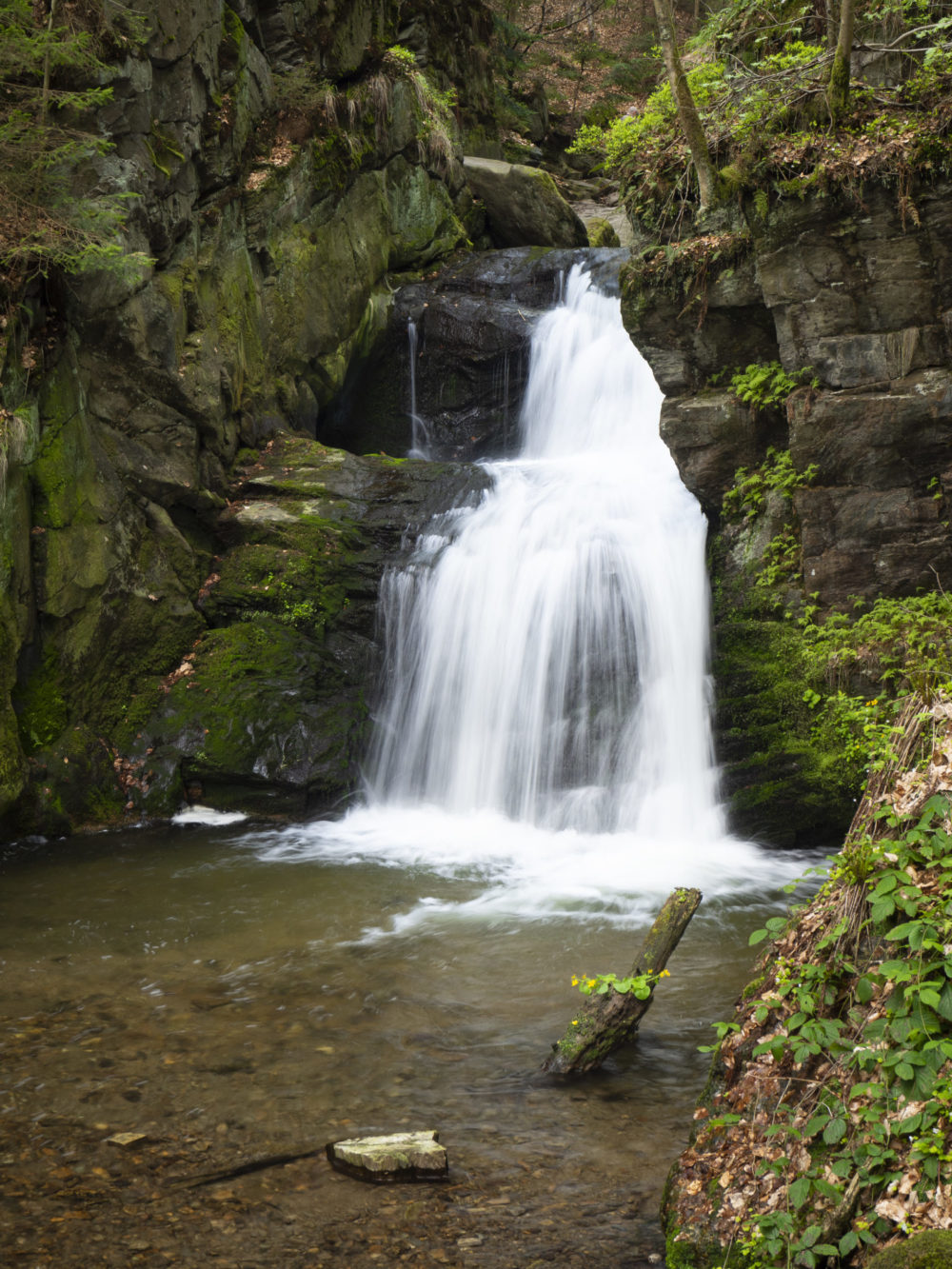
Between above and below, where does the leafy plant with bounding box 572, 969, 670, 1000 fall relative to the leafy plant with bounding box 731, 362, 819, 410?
below

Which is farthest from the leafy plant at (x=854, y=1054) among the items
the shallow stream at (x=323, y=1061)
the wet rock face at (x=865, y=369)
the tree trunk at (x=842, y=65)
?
the tree trunk at (x=842, y=65)

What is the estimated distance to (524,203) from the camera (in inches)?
667

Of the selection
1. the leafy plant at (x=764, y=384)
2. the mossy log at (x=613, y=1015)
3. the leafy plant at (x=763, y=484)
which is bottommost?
the mossy log at (x=613, y=1015)

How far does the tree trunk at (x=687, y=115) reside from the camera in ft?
27.0

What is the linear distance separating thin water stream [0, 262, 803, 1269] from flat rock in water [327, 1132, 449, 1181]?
67 millimetres

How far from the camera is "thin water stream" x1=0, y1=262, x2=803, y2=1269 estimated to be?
11.1 feet

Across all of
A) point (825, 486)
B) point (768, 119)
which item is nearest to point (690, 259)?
point (768, 119)

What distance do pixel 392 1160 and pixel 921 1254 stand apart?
6.69 ft

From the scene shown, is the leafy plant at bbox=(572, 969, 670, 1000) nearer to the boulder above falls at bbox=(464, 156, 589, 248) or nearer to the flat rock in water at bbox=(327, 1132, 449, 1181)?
the flat rock in water at bbox=(327, 1132, 449, 1181)

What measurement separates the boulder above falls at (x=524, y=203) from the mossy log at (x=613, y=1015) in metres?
15.1

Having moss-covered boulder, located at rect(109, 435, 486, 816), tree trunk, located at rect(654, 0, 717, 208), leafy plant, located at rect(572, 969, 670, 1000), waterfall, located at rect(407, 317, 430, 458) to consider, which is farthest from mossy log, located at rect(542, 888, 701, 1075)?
waterfall, located at rect(407, 317, 430, 458)

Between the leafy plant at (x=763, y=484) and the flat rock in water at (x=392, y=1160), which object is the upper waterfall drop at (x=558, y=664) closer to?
the leafy plant at (x=763, y=484)

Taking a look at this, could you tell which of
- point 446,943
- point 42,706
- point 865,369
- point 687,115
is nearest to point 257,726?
point 42,706

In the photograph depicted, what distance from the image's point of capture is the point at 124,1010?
511 cm
